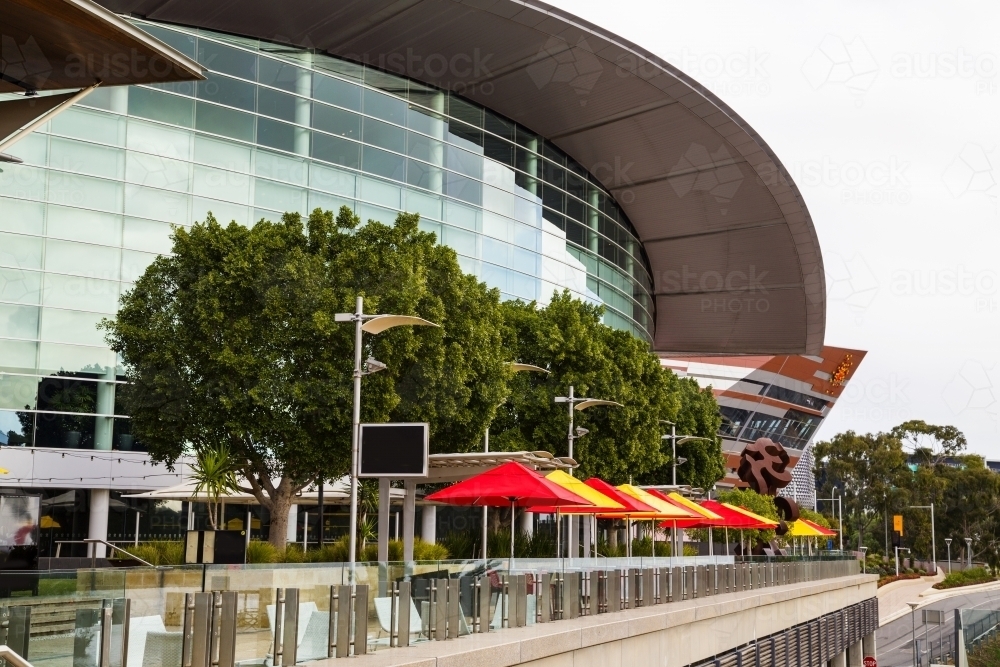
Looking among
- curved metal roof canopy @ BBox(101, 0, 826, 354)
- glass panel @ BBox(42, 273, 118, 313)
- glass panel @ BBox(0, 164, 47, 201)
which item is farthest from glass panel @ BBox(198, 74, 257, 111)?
glass panel @ BBox(42, 273, 118, 313)

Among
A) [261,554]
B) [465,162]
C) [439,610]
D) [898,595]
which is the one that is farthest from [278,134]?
[898,595]

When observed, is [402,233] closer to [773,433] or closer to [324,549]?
[324,549]

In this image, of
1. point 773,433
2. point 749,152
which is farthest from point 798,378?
point 749,152

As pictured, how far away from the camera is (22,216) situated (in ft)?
114

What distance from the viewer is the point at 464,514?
166 ft

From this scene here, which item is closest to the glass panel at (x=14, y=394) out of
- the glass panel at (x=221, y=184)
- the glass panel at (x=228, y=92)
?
the glass panel at (x=221, y=184)

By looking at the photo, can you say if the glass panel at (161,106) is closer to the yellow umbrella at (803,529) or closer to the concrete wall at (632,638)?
the concrete wall at (632,638)

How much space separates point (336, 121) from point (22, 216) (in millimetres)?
10937

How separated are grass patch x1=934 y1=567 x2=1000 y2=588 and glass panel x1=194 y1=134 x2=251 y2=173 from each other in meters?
67.0

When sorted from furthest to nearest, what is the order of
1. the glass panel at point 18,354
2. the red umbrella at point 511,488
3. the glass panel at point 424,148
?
the glass panel at point 424,148 → the glass panel at point 18,354 → the red umbrella at point 511,488

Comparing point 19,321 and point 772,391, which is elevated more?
point 772,391

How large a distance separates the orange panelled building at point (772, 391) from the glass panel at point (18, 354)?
58.8 meters

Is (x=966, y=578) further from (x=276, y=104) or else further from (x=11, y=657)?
(x=11, y=657)

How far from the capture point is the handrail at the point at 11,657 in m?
7.69
